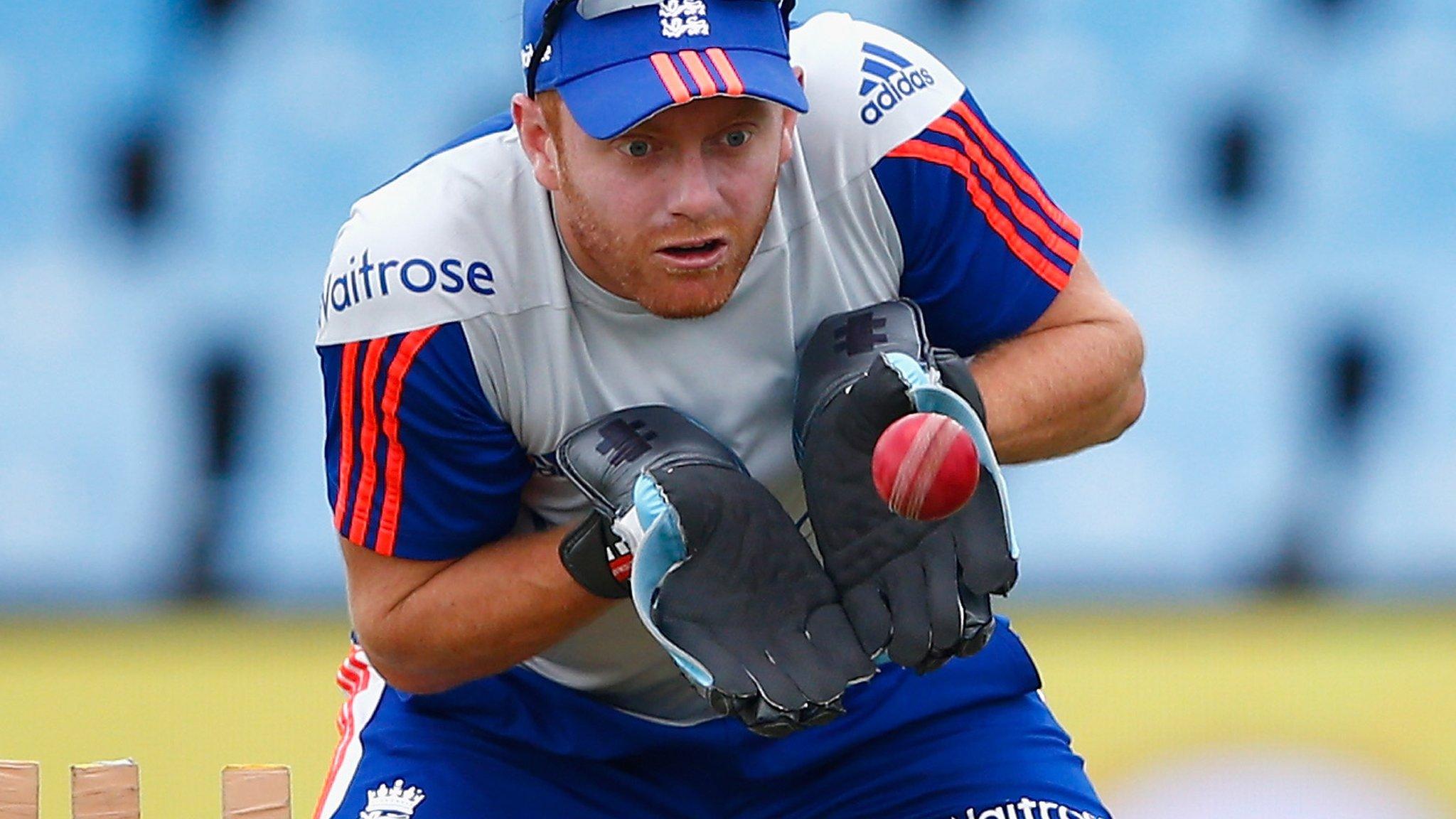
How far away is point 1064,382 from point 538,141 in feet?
2.15

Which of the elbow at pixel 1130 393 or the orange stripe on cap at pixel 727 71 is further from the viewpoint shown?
the elbow at pixel 1130 393

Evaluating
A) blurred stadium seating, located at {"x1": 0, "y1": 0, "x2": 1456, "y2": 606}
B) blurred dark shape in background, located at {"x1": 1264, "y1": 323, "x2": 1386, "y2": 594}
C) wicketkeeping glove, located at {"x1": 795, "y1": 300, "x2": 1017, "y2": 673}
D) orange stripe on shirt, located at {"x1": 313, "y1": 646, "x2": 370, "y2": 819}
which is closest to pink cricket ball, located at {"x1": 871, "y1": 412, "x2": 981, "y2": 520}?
wicketkeeping glove, located at {"x1": 795, "y1": 300, "x2": 1017, "y2": 673}

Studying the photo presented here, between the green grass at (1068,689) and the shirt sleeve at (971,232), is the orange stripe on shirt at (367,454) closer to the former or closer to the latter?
the shirt sleeve at (971,232)

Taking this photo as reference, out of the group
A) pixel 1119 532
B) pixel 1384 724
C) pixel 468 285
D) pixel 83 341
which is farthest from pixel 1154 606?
pixel 468 285

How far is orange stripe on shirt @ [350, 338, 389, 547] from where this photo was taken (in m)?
2.44

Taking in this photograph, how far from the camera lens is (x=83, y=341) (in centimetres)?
489

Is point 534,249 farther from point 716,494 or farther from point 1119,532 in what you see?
point 1119,532

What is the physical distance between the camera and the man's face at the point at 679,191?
7.41 ft

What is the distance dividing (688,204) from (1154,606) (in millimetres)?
2801

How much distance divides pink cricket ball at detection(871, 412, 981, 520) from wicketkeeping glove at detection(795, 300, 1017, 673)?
10 centimetres

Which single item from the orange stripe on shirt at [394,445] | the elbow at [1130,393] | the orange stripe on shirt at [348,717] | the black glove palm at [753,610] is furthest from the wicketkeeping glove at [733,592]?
the orange stripe on shirt at [348,717]

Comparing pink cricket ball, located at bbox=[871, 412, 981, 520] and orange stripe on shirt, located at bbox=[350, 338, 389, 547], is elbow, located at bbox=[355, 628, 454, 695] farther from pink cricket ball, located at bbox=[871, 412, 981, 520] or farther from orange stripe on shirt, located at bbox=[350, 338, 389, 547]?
pink cricket ball, located at bbox=[871, 412, 981, 520]

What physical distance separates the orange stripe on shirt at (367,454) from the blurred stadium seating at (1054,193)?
241 centimetres

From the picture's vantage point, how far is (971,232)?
8.33 feet
